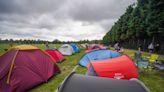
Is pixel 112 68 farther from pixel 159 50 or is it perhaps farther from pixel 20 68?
pixel 159 50

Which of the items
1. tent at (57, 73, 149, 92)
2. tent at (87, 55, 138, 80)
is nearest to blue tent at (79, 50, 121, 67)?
tent at (87, 55, 138, 80)

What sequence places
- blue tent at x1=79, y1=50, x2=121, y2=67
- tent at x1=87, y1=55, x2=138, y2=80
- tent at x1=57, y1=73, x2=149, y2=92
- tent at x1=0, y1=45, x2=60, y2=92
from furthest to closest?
blue tent at x1=79, y1=50, x2=121, y2=67, tent at x1=0, y1=45, x2=60, y2=92, tent at x1=87, y1=55, x2=138, y2=80, tent at x1=57, y1=73, x2=149, y2=92

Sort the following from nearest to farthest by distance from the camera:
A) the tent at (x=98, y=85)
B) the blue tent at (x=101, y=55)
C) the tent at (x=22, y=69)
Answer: the tent at (x=98, y=85) < the tent at (x=22, y=69) < the blue tent at (x=101, y=55)

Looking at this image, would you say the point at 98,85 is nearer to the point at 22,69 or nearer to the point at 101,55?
the point at 22,69

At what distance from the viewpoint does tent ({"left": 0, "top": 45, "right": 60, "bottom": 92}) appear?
5.67m

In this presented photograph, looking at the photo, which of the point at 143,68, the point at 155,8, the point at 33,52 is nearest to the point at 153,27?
the point at 155,8

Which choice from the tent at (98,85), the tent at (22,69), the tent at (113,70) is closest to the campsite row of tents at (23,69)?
the tent at (22,69)

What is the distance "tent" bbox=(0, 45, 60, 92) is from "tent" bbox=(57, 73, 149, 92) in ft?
11.5

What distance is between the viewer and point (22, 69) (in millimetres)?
6168

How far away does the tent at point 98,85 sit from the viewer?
2578mm

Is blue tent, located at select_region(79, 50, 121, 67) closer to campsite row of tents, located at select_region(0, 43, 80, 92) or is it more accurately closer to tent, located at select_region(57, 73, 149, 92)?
campsite row of tents, located at select_region(0, 43, 80, 92)

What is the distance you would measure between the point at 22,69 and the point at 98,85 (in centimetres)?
429

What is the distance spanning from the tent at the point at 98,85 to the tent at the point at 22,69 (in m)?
3.50

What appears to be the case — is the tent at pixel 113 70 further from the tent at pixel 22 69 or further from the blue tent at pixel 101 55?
the blue tent at pixel 101 55
